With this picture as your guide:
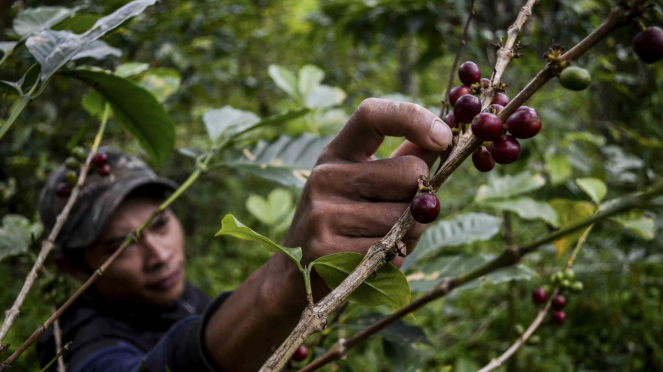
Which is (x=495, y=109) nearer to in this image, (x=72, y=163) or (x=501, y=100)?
(x=501, y=100)

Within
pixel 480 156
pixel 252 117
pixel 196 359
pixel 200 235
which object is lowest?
pixel 200 235

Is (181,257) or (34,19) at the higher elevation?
(34,19)

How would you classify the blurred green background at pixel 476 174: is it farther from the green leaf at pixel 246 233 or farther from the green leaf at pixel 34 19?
the green leaf at pixel 246 233

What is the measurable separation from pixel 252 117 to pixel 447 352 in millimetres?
2568

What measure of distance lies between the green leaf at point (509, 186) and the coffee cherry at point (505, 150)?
745mm

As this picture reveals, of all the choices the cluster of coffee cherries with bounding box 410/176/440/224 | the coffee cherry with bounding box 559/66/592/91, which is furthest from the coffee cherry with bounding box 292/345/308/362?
the coffee cherry with bounding box 559/66/592/91

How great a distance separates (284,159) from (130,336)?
98 centimetres

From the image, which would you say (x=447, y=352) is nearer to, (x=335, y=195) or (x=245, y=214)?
(x=335, y=195)

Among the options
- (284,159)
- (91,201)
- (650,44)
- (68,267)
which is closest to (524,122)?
(650,44)

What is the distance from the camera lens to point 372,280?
61 cm

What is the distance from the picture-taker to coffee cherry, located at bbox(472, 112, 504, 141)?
0.53m

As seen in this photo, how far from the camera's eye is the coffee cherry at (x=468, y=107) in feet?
1.95

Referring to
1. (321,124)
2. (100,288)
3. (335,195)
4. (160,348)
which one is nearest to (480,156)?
(335,195)

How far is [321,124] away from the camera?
1.66 metres
